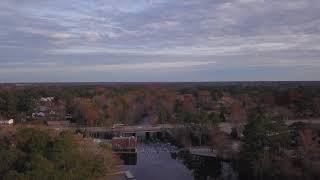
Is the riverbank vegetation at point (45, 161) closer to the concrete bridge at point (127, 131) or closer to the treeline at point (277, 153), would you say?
the treeline at point (277, 153)

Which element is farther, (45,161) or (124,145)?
(124,145)

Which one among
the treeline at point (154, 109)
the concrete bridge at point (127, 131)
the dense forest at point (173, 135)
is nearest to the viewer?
the dense forest at point (173, 135)

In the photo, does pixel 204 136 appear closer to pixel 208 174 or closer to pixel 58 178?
pixel 208 174

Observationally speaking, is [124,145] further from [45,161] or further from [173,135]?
[45,161]

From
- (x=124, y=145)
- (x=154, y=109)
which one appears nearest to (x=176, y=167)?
(x=124, y=145)

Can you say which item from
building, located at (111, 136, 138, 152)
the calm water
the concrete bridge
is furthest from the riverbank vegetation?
the concrete bridge

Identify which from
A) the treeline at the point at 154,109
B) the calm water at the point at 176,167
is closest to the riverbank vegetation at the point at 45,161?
the calm water at the point at 176,167

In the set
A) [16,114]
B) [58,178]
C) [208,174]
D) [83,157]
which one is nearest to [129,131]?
[16,114]

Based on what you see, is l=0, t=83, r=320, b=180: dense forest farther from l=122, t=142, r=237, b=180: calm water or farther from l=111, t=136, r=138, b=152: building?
l=111, t=136, r=138, b=152: building
